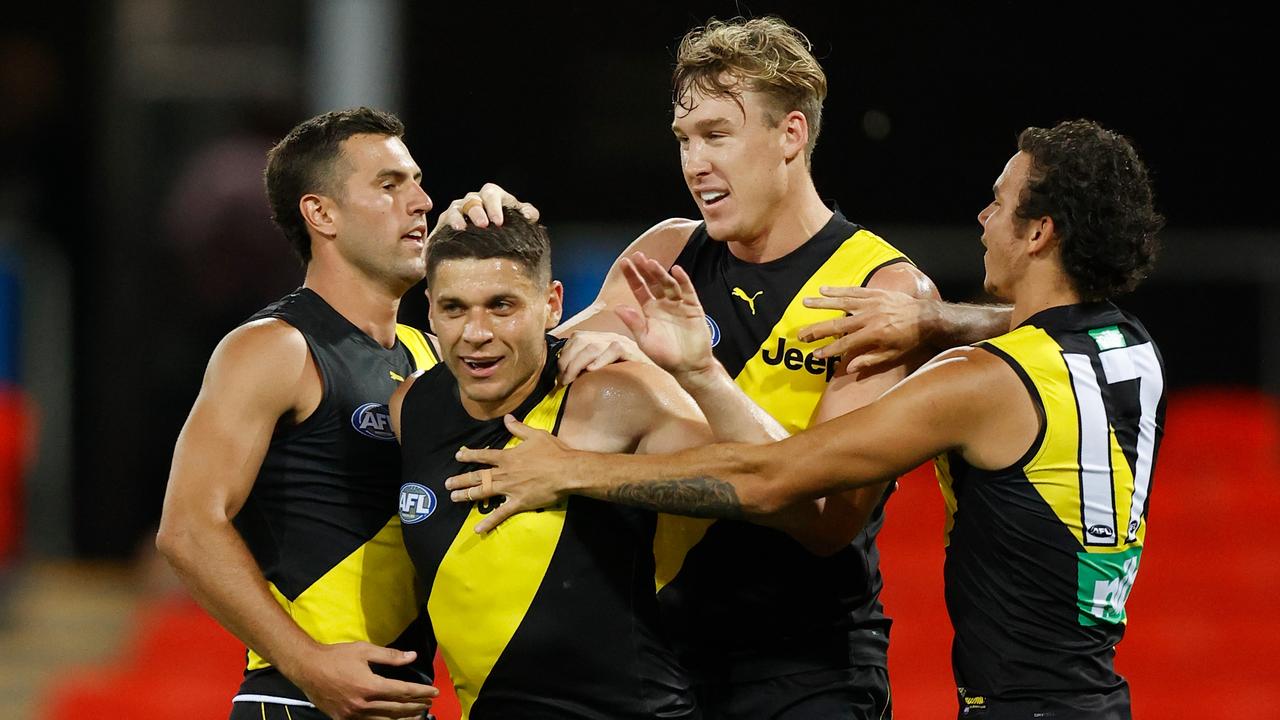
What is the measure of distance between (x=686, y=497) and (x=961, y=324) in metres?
0.94

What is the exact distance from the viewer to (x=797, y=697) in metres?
4.05

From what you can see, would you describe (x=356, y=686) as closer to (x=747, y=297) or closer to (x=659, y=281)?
(x=659, y=281)

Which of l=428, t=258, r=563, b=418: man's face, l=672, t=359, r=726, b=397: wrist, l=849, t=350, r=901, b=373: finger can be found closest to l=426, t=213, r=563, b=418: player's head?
l=428, t=258, r=563, b=418: man's face

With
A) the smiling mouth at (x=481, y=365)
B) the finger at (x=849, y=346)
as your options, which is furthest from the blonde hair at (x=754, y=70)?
the smiling mouth at (x=481, y=365)

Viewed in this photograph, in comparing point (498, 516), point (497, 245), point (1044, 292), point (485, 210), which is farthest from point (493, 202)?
point (1044, 292)

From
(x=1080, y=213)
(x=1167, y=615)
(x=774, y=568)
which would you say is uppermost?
(x=1080, y=213)

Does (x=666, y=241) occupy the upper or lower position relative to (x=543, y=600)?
upper

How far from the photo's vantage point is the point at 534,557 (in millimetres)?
3512

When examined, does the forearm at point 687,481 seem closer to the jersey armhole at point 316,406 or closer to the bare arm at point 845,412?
the bare arm at point 845,412

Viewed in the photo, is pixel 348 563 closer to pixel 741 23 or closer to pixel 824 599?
pixel 824 599

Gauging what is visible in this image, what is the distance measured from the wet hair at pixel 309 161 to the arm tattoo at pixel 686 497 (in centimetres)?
126

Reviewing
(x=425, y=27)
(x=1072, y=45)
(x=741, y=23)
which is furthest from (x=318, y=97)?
(x=741, y=23)

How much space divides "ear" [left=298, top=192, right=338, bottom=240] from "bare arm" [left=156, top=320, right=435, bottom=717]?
0.40 m

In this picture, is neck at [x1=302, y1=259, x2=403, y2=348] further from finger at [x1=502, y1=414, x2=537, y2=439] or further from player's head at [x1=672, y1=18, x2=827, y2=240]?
player's head at [x1=672, y1=18, x2=827, y2=240]
